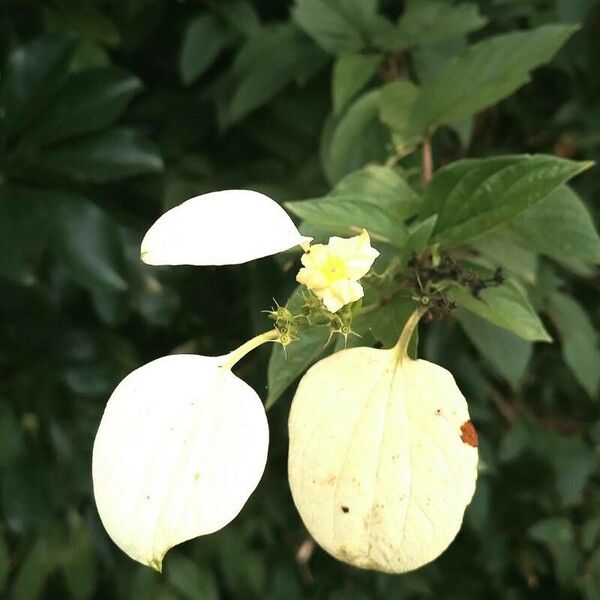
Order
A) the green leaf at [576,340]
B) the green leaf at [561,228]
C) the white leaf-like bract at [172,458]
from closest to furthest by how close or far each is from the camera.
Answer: the white leaf-like bract at [172,458] < the green leaf at [561,228] < the green leaf at [576,340]

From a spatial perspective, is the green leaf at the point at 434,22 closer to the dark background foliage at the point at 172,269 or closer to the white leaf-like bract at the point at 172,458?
the dark background foliage at the point at 172,269

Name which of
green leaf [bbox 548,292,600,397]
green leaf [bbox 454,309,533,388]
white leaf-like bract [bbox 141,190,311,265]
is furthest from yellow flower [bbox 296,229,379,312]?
green leaf [bbox 548,292,600,397]

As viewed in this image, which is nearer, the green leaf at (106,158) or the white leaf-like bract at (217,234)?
the white leaf-like bract at (217,234)

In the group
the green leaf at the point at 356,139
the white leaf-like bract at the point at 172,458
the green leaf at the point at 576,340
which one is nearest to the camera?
the white leaf-like bract at the point at 172,458

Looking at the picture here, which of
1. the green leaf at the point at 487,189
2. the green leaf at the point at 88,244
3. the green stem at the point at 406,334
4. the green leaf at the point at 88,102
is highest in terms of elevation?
the green leaf at the point at 487,189

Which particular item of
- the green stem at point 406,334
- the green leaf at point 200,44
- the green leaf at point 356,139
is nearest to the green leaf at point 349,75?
the green leaf at point 356,139

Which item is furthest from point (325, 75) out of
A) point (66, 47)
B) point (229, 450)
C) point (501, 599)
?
point (501, 599)
